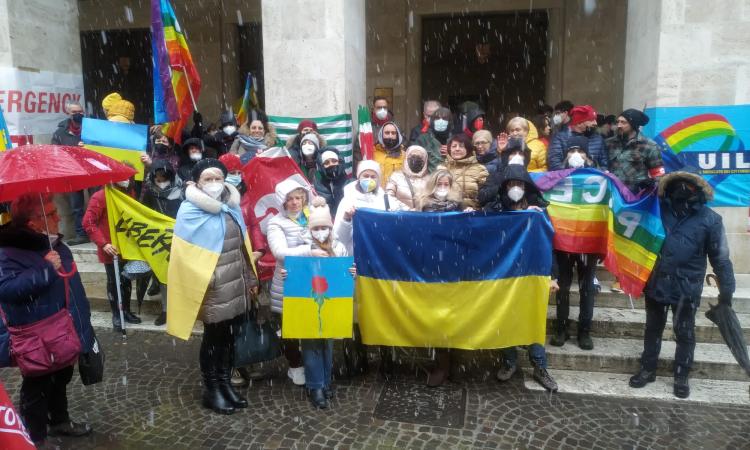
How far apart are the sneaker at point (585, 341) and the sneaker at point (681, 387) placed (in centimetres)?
78

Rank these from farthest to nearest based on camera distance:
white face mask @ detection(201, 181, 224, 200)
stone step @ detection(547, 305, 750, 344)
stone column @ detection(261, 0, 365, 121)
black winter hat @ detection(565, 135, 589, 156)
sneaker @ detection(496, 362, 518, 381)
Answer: stone column @ detection(261, 0, 365, 121) → black winter hat @ detection(565, 135, 589, 156) → stone step @ detection(547, 305, 750, 344) → sneaker @ detection(496, 362, 518, 381) → white face mask @ detection(201, 181, 224, 200)

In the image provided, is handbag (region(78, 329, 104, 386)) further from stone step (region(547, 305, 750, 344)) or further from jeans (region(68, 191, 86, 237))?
jeans (region(68, 191, 86, 237))

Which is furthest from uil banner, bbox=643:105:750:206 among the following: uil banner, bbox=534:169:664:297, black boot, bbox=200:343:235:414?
black boot, bbox=200:343:235:414

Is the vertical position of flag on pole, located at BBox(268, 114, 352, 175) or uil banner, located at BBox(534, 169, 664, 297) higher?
flag on pole, located at BBox(268, 114, 352, 175)

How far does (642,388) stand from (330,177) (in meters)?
3.48

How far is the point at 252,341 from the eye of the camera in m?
4.63

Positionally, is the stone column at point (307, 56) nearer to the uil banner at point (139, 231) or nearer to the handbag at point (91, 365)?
the uil banner at point (139, 231)

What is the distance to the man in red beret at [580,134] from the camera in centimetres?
601

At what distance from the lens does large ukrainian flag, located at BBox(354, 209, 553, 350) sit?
15.4 feet

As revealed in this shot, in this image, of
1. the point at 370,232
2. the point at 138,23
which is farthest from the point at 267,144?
the point at 138,23

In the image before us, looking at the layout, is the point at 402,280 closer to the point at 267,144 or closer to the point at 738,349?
the point at 738,349

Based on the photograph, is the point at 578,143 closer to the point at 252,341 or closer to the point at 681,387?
the point at 681,387

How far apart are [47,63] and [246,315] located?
6.23 meters

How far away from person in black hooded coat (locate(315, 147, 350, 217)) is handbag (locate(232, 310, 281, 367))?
4.99 feet
